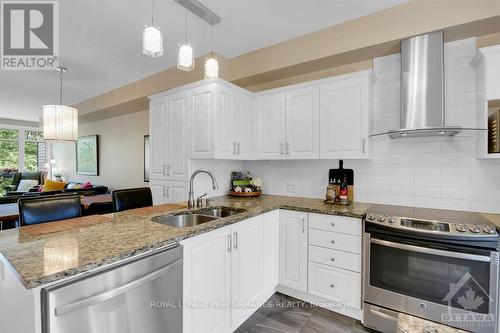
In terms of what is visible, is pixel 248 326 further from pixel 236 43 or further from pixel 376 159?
pixel 236 43

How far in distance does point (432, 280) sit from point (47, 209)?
114 inches

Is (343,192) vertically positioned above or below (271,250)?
above

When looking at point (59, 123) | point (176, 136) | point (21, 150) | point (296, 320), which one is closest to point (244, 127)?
point (176, 136)

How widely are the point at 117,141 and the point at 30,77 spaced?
186 cm

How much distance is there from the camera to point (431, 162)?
2.19m

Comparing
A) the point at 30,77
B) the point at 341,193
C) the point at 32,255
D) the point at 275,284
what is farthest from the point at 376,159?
the point at 30,77

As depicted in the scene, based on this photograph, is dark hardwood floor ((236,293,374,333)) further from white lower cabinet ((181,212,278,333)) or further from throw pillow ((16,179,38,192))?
throw pillow ((16,179,38,192))

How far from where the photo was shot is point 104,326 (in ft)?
3.31

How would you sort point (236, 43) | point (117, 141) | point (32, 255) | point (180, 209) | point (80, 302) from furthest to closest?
1. point (117, 141)
2. point (236, 43)
3. point (180, 209)
4. point (32, 255)
5. point (80, 302)

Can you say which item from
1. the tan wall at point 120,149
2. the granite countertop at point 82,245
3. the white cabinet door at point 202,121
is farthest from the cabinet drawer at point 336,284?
the tan wall at point 120,149

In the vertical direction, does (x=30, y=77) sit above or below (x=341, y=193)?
above

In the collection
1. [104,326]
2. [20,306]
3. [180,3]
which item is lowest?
[104,326]

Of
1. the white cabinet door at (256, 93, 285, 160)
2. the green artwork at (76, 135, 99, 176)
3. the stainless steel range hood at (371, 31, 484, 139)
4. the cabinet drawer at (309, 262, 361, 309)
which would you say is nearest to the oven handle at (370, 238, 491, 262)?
the cabinet drawer at (309, 262, 361, 309)

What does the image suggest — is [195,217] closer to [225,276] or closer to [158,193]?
[225,276]
